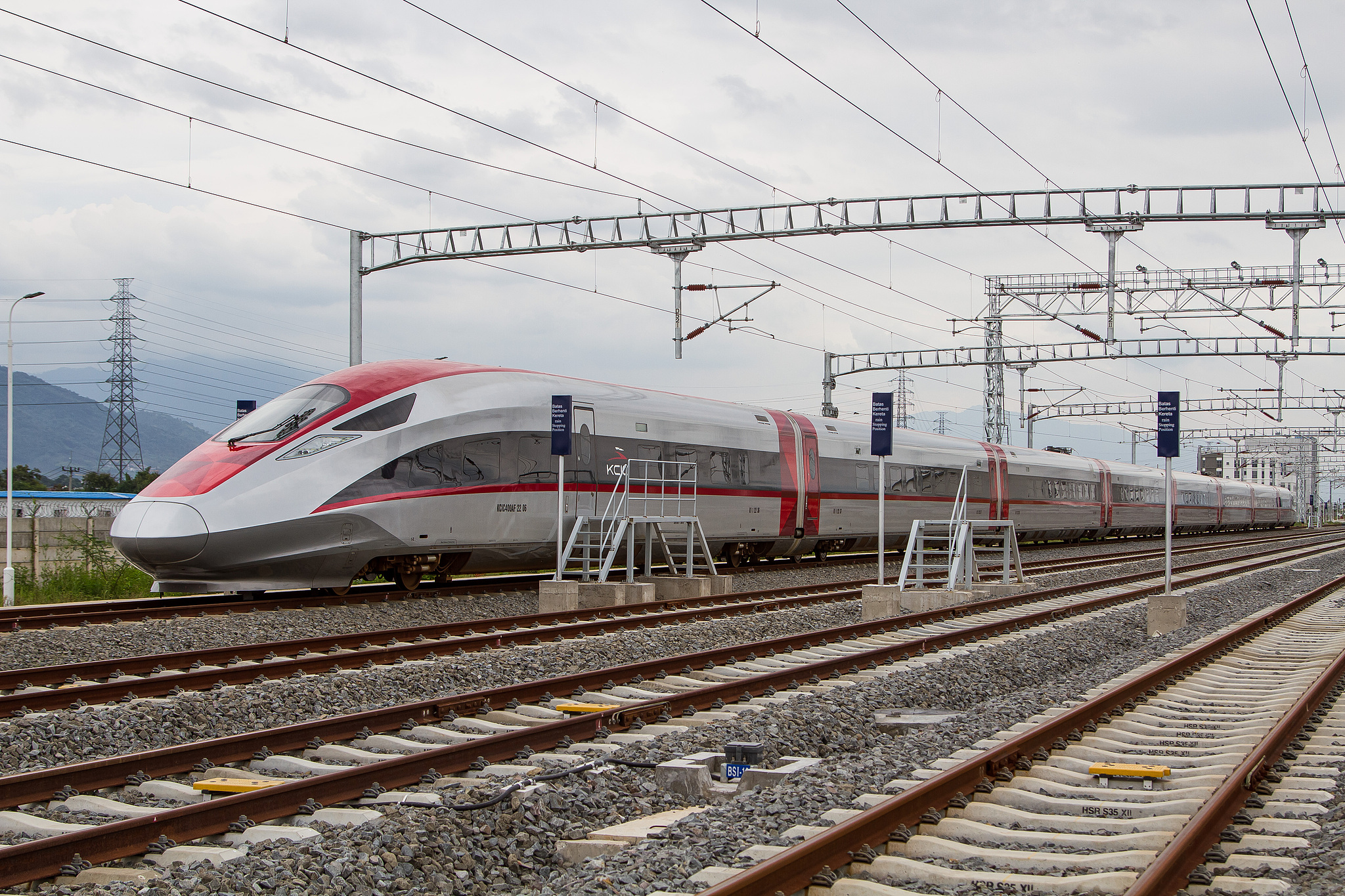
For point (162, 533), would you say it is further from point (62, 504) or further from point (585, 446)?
point (62, 504)

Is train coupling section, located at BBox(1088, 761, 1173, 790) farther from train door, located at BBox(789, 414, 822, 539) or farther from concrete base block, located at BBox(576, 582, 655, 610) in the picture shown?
train door, located at BBox(789, 414, 822, 539)

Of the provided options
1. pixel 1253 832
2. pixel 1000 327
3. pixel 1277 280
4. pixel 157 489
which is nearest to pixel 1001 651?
pixel 1253 832

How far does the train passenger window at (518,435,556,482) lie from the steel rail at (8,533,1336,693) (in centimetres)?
271

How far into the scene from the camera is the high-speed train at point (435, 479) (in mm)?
14789

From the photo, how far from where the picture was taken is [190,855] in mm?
5266

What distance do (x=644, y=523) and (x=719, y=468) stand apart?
3874mm

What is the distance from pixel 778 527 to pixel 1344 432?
2091 inches

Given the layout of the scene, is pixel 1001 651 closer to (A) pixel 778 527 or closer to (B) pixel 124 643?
(B) pixel 124 643

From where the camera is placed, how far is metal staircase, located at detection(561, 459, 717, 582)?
17906mm

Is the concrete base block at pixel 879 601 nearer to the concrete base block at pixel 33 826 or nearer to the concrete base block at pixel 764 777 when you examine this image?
the concrete base block at pixel 764 777

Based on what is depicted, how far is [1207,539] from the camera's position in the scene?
178ft

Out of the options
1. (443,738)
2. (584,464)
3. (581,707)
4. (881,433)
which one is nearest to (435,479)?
(584,464)

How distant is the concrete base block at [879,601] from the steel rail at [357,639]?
1.44 meters

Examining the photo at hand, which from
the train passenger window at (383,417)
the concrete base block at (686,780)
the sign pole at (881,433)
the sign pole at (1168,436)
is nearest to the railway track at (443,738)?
the concrete base block at (686,780)
